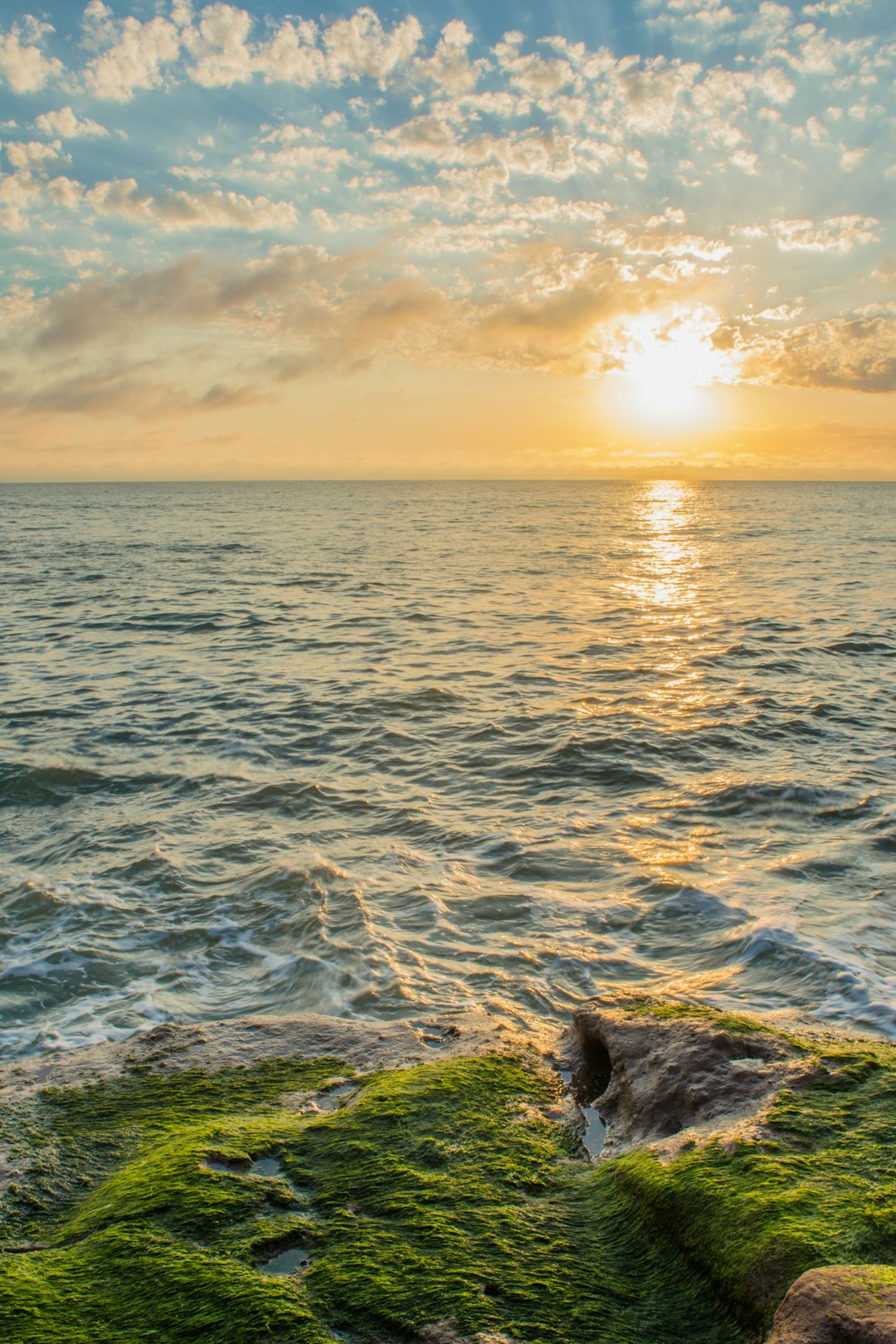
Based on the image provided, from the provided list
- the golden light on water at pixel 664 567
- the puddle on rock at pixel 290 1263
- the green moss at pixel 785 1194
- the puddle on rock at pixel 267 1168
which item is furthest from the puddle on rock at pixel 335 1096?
the golden light on water at pixel 664 567

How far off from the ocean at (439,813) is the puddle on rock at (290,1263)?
2926 mm

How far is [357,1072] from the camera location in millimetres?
5246

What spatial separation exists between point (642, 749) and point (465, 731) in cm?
295

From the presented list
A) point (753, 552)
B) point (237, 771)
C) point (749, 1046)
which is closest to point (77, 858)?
point (237, 771)

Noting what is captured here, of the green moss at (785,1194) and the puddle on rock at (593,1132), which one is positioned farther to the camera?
the puddle on rock at (593,1132)

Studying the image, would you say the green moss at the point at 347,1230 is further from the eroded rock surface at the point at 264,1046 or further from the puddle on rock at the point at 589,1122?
the eroded rock surface at the point at 264,1046

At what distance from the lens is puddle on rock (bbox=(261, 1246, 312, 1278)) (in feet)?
11.2

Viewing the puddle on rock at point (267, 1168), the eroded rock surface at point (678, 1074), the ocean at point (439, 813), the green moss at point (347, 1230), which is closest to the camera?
the green moss at point (347, 1230)

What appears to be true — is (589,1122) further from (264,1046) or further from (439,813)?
(439,813)

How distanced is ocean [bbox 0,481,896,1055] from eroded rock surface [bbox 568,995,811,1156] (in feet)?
3.77

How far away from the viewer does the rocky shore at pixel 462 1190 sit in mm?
3109

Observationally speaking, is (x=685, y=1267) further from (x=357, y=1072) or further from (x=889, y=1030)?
(x=889, y=1030)

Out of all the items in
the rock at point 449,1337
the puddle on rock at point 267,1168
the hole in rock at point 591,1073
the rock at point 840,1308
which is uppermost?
the rock at point 840,1308

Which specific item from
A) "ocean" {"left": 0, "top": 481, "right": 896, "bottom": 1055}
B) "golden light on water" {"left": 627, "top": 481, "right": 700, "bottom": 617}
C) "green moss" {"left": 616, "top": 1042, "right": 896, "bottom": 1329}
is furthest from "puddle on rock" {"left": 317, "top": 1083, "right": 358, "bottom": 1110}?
"golden light on water" {"left": 627, "top": 481, "right": 700, "bottom": 617}
